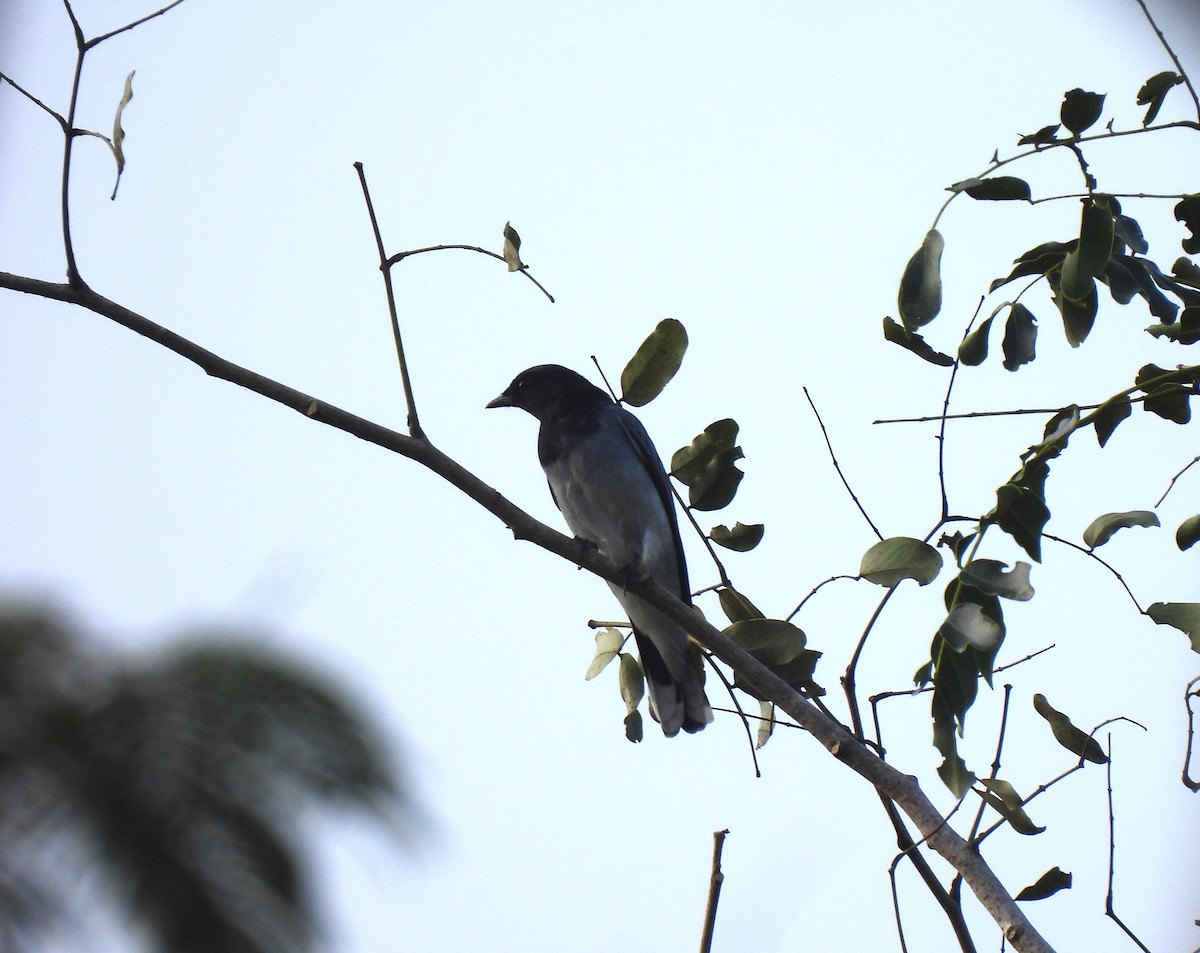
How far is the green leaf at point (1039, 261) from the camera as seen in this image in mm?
3727

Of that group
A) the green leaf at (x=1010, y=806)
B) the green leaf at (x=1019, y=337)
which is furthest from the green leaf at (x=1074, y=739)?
the green leaf at (x=1019, y=337)

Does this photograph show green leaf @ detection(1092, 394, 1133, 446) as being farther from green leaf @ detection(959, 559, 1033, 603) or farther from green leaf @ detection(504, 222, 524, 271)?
green leaf @ detection(504, 222, 524, 271)

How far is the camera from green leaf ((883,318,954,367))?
368cm

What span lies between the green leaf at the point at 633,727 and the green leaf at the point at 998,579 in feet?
5.79

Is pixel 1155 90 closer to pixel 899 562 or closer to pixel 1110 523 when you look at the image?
pixel 1110 523

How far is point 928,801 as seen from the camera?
10.9ft

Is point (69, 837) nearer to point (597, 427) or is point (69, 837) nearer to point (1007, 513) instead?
point (1007, 513)

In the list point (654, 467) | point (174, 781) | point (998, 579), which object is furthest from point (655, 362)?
point (654, 467)

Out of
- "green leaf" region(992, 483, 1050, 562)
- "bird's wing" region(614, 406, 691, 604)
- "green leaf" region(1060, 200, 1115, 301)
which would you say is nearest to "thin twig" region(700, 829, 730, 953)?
"green leaf" region(992, 483, 1050, 562)

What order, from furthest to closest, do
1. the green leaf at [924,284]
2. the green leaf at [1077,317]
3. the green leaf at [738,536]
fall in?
1. the green leaf at [738,536]
2. the green leaf at [1077,317]
3. the green leaf at [924,284]

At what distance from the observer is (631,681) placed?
186 inches

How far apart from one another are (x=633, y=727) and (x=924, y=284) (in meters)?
1.91

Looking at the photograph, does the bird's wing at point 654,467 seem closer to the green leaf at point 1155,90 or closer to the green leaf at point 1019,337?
the green leaf at point 1019,337

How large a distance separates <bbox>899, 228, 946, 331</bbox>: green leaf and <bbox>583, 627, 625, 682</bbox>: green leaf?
5.27 feet
